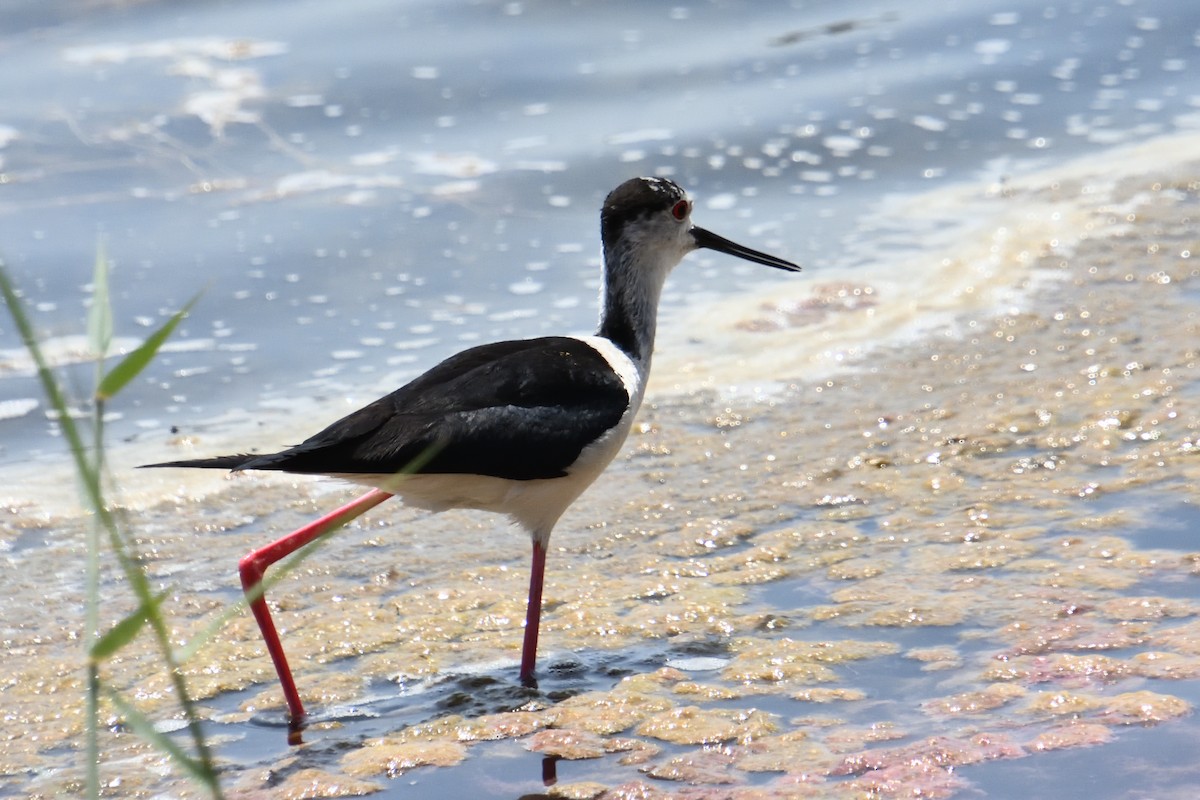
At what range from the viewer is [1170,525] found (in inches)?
145

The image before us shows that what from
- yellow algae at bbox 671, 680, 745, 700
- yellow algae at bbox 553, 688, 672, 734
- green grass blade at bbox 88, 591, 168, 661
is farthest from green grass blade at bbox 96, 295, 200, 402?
yellow algae at bbox 671, 680, 745, 700

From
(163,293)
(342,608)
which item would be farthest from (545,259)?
(342,608)

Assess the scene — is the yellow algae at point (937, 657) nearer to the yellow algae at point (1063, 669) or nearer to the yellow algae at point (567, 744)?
the yellow algae at point (1063, 669)

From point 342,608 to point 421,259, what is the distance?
2577mm

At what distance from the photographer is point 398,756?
2973mm

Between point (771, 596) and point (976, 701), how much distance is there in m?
0.73

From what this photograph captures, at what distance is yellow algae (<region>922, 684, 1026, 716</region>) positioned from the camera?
2.96 m

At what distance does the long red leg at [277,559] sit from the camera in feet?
10.5

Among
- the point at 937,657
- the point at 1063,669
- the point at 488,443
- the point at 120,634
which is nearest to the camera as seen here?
the point at 120,634

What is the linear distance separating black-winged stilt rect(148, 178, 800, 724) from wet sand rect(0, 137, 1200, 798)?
23cm

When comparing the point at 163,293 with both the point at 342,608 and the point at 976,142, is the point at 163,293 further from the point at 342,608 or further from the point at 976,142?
the point at 976,142

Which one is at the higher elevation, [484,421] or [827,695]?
[484,421]

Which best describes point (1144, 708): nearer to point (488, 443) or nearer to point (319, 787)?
point (488, 443)

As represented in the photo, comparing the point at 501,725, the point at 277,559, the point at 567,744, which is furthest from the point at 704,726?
the point at 277,559
